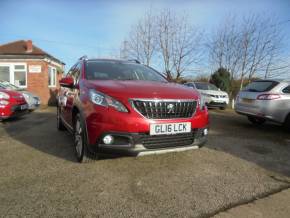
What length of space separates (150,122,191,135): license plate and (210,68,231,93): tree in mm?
16928

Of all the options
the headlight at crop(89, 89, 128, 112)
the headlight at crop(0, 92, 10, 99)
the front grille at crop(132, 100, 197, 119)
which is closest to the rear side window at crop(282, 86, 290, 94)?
the front grille at crop(132, 100, 197, 119)

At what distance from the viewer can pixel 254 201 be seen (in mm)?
2479

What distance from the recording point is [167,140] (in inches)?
116

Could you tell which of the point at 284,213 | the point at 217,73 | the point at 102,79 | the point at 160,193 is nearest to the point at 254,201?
the point at 284,213

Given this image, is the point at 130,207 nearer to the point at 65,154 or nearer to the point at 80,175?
the point at 80,175

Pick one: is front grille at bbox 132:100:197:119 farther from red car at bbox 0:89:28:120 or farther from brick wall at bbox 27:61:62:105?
brick wall at bbox 27:61:62:105

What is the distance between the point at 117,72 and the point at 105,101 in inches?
48.5

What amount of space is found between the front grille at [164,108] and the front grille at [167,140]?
240mm

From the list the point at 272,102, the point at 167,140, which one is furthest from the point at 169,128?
the point at 272,102

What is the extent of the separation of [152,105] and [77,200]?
4.36ft

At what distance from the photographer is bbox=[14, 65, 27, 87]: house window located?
45.8ft

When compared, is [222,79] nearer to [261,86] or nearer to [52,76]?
[52,76]

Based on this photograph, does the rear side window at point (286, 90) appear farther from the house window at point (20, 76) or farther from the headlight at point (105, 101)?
the house window at point (20, 76)

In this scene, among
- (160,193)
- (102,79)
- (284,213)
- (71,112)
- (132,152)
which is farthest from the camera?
(71,112)
